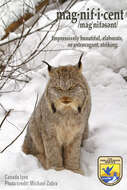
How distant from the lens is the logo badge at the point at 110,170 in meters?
2.06

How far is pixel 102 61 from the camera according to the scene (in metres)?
4.15

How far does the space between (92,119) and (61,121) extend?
931 millimetres

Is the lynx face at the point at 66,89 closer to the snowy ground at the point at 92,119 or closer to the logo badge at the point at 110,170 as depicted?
the snowy ground at the point at 92,119

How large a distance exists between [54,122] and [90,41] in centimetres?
108

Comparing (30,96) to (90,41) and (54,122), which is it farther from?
(54,122)

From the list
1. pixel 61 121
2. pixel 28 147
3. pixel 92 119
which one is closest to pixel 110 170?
pixel 61 121

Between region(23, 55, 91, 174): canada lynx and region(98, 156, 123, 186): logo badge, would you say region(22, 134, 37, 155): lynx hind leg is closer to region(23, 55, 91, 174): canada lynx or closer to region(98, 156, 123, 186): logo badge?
region(23, 55, 91, 174): canada lynx

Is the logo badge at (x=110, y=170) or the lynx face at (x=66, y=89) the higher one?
the lynx face at (x=66, y=89)

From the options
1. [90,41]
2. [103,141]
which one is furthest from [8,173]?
[90,41]

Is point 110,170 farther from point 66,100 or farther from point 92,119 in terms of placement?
point 92,119

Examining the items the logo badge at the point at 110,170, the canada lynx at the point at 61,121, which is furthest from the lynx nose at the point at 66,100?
the logo badge at the point at 110,170

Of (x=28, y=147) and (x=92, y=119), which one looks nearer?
(x=28, y=147)

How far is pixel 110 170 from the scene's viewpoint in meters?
2.09

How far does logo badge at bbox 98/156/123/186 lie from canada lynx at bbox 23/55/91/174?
36 cm
